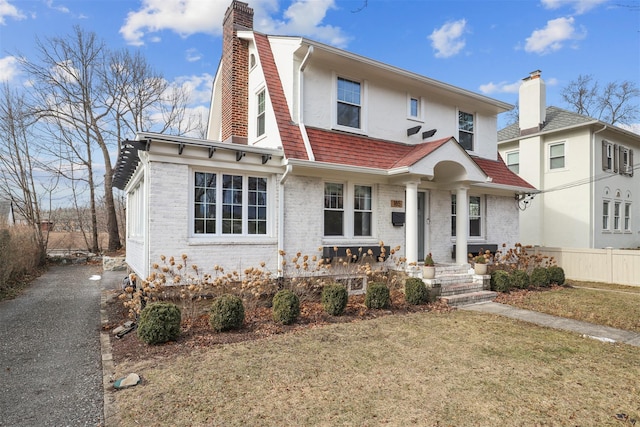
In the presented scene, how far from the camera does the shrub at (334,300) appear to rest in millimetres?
7177

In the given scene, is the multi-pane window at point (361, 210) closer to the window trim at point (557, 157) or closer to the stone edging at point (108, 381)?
the stone edging at point (108, 381)

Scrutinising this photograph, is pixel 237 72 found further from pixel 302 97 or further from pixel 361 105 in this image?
pixel 361 105

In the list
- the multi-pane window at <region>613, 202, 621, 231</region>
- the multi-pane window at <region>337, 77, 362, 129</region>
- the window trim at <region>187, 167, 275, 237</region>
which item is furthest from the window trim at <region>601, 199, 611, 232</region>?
the window trim at <region>187, 167, 275, 237</region>

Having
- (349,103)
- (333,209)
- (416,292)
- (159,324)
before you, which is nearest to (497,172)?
(349,103)

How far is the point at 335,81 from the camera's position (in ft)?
32.1

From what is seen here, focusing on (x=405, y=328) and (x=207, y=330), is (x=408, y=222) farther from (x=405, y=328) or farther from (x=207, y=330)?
(x=207, y=330)

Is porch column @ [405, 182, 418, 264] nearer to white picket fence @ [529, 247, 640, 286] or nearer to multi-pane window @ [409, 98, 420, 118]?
multi-pane window @ [409, 98, 420, 118]

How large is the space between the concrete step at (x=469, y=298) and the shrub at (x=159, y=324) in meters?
6.19

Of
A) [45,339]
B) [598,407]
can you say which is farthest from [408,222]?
[45,339]

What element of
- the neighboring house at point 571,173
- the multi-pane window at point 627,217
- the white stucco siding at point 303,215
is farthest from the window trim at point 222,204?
the multi-pane window at point 627,217

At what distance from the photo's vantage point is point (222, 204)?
7816mm

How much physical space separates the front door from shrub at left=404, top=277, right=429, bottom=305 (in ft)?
9.38

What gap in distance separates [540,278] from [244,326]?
30.8 ft

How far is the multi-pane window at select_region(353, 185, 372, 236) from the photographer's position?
9.72 m
